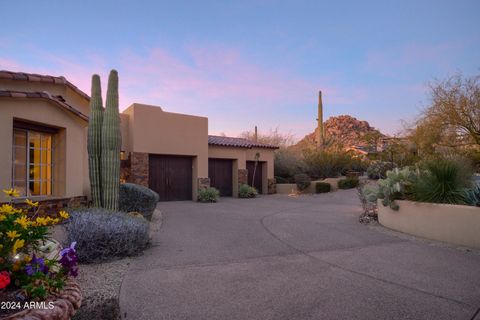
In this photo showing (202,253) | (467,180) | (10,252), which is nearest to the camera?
(10,252)

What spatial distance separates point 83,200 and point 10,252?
7.73 meters

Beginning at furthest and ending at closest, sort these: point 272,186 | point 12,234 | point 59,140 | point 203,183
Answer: point 272,186 → point 203,183 → point 59,140 → point 12,234

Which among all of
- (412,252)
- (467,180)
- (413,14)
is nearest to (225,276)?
(412,252)

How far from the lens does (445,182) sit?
736 cm

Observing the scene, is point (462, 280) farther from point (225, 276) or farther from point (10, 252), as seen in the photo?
point (10, 252)

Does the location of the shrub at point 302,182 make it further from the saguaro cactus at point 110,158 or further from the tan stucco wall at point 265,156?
the saguaro cactus at point 110,158

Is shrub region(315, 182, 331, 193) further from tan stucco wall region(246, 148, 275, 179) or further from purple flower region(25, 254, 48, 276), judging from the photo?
purple flower region(25, 254, 48, 276)

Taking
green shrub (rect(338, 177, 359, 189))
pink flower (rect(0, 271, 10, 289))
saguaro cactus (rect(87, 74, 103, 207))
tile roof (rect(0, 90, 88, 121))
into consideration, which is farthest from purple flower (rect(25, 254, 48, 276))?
green shrub (rect(338, 177, 359, 189))

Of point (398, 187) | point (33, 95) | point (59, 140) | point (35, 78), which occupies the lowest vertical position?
point (398, 187)

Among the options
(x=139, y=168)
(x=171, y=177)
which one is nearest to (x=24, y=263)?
(x=139, y=168)

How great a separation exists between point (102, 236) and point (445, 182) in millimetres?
7727

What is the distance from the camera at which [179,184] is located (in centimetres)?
1524

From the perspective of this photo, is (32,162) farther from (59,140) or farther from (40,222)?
(40,222)

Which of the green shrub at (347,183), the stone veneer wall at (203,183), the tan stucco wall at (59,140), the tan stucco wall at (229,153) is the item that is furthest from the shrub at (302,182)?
the tan stucco wall at (59,140)
